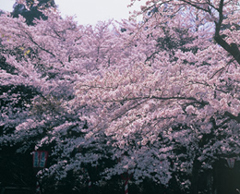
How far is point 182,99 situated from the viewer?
4.57m

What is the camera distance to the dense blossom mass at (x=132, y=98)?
445 centimetres

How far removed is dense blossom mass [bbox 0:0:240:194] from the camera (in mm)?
4449

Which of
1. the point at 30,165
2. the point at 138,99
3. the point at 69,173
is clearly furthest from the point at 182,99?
the point at 30,165

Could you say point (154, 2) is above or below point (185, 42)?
below

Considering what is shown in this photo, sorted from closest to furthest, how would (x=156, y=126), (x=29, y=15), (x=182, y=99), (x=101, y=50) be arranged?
(x=182, y=99)
(x=156, y=126)
(x=101, y=50)
(x=29, y=15)

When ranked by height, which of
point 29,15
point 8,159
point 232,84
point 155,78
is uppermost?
point 29,15

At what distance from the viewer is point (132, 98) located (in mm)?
4148

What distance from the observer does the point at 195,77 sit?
4797 millimetres

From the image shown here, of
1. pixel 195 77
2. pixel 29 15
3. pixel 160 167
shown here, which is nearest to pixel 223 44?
pixel 195 77

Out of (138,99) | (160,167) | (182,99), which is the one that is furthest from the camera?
(160,167)

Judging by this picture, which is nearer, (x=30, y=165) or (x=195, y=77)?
(x=195, y=77)

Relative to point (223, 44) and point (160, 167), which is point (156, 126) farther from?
point (160, 167)

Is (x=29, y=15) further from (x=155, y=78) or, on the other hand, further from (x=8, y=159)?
(x=155, y=78)

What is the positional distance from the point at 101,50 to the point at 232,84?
6.09 m
